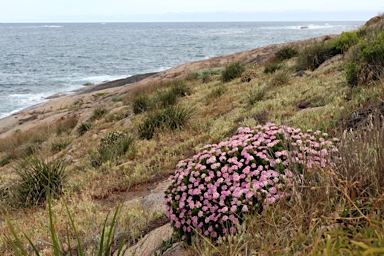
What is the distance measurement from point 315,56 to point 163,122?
282 inches

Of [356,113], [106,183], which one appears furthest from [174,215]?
[356,113]

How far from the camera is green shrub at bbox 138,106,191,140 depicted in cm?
895

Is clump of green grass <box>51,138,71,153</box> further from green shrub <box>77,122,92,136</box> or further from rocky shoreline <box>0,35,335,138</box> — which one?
rocky shoreline <box>0,35,335,138</box>

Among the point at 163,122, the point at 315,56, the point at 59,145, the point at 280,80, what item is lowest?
the point at 59,145

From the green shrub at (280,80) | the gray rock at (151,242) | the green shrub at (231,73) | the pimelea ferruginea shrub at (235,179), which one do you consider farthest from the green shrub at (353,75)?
the green shrub at (231,73)

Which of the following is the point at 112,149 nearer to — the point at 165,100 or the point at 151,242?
the point at 151,242

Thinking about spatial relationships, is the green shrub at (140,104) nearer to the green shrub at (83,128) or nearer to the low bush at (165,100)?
the low bush at (165,100)

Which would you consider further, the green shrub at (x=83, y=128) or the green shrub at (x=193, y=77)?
the green shrub at (x=193, y=77)

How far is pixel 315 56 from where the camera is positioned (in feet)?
42.5

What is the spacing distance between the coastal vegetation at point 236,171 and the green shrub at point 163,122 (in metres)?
0.04

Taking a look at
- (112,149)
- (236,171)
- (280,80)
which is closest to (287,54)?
(280,80)

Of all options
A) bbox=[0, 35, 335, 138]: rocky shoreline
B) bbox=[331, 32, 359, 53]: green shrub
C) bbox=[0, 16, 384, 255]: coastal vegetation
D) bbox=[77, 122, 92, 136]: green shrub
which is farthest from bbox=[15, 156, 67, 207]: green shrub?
bbox=[0, 35, 335, 138]: rocky shoreline

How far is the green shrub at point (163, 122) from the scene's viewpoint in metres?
8.95

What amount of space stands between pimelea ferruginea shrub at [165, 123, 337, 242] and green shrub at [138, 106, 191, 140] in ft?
16.8
